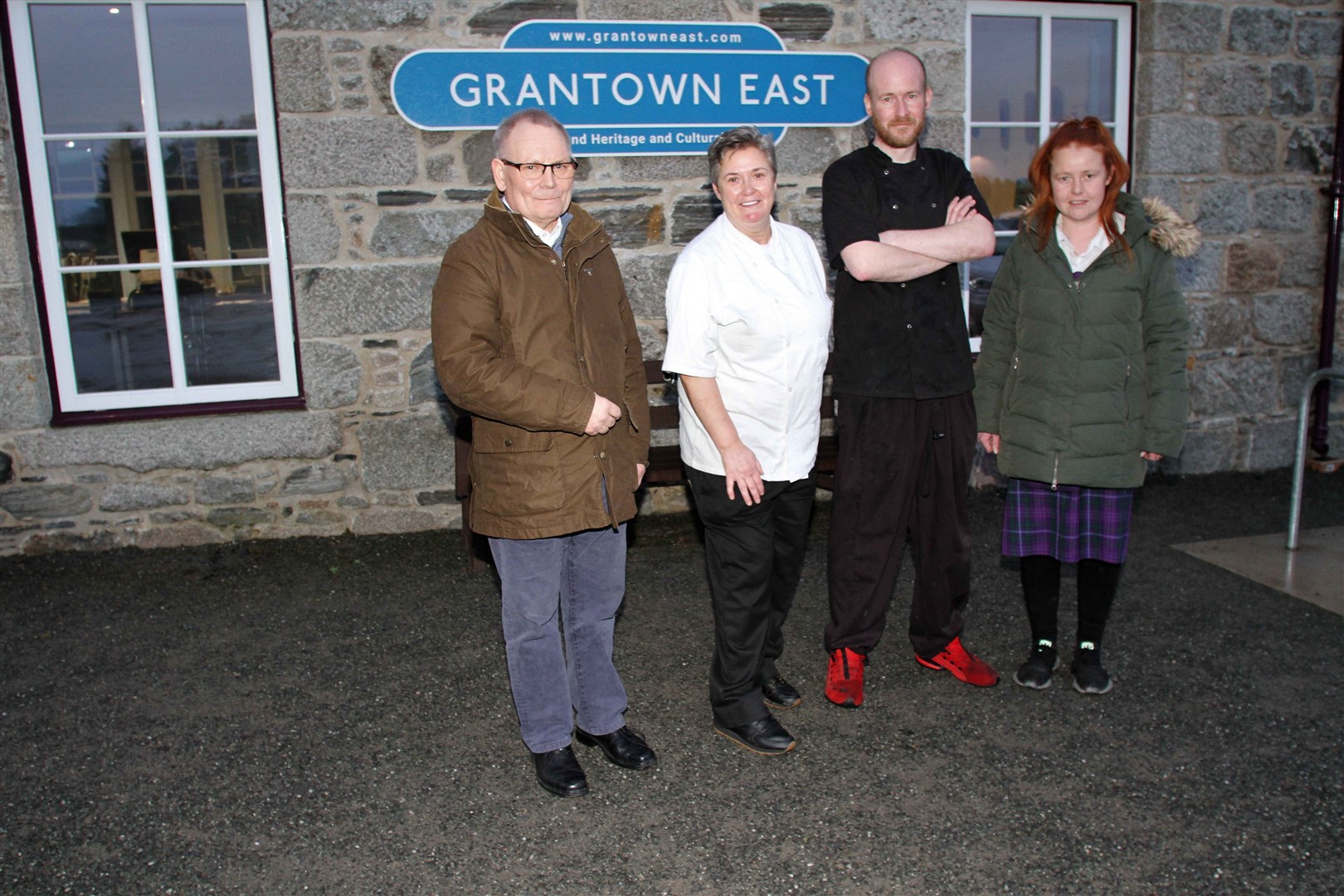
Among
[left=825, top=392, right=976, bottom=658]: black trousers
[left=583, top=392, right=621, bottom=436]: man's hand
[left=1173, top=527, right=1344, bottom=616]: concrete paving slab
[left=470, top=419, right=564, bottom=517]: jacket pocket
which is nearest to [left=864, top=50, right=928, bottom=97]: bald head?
[left=825, top=392, right=976, bottom=658]: black trousers

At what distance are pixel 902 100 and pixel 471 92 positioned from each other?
2755 mm

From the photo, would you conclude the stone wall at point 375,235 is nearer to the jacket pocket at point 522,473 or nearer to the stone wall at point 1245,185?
the stone wall at point 1245,185

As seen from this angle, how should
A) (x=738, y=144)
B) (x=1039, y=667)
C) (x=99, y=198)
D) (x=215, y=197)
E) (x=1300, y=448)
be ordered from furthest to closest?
1. (x=215, y=197)
2. (x=99, y=198)
3. (x=1300, y=448)
4. (x=1039, y=667)
5. (x=738, y=144)

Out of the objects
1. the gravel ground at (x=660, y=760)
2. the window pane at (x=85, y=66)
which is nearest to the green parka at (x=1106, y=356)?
the gravel ground at (x=660, y=760)

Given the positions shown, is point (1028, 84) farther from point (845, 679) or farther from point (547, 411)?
point (547, 411)

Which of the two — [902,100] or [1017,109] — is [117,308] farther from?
[1017,109]

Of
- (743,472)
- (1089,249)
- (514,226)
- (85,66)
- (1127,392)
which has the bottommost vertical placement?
(743,472)

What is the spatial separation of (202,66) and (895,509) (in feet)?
13.5

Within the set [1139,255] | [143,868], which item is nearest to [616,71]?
[1139,255]

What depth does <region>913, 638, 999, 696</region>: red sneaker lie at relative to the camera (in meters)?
3.65

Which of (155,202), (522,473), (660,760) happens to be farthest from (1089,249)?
(155,202)

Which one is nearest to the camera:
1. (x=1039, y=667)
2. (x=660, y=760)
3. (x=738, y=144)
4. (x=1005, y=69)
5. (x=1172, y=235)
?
(x=738, y=144)

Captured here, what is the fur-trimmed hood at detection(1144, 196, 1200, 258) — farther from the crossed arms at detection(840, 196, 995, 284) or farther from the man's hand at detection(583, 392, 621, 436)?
the man's hand at detection(583, 392, 621, 436)

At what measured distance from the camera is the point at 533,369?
9.13 ft
